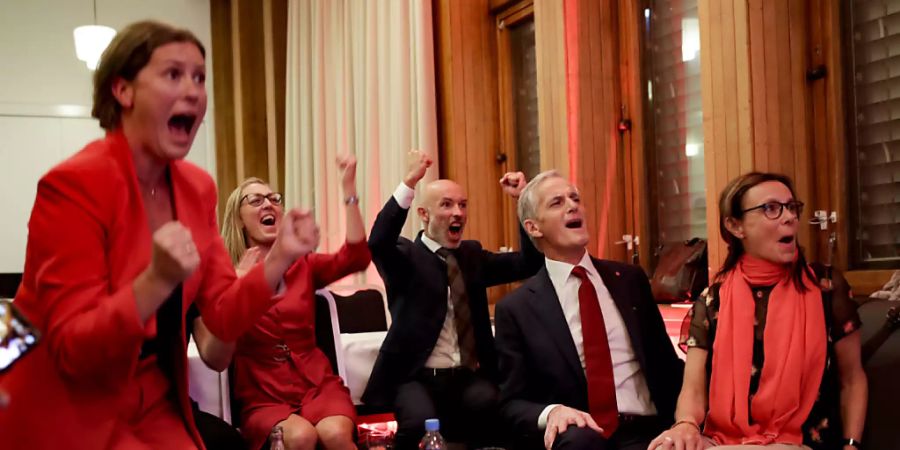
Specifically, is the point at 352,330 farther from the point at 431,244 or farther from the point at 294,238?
the point at 294,238

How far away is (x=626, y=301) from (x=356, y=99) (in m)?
3.62

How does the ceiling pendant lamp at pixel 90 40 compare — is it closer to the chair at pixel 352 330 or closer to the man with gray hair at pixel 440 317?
the chair at pixel 352 330

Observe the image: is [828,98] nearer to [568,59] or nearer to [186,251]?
[568,59]

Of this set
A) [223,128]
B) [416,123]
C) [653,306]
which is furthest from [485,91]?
[223,128]

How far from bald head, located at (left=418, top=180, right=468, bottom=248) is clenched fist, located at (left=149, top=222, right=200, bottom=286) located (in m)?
2.31

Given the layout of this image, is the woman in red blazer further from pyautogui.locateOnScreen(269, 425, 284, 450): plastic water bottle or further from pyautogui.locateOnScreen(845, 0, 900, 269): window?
pyautogui.locateOnScreen(845, 0, 900, 269): window

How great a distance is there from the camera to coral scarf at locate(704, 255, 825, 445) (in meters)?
2.31

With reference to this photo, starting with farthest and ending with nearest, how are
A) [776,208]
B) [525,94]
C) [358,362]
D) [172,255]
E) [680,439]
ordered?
[525,94] < [358,362] < [776,208] < [680,439] < [172,255]

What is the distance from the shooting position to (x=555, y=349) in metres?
2.64

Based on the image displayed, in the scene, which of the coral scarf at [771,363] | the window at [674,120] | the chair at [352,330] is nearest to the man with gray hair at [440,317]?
the chair at [352,330]

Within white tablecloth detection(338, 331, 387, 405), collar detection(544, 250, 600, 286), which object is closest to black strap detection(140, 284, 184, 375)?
collar detection(544, 250, 600, 286)

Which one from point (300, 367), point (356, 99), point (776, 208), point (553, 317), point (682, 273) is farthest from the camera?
point (356, 99)

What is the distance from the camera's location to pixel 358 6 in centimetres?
Result: 592

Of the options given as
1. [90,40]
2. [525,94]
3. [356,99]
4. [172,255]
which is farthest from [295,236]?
[90,40]
